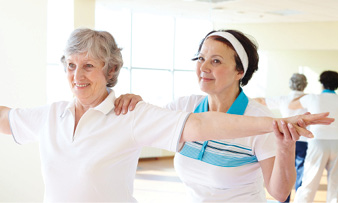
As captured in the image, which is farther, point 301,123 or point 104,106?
point 104,106

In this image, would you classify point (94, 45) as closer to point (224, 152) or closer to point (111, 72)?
point (111, 72)

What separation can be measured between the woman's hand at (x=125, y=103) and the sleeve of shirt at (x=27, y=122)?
321 millimetres

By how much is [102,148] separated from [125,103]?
0.19m

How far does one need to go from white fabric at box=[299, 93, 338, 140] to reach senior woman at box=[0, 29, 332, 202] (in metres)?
3.45

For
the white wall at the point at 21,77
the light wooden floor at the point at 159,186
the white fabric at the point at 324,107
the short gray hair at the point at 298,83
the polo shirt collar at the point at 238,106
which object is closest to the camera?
the polo shirt collar at the point at 238,106

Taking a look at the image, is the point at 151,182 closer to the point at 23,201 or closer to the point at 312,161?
the point at 312,161

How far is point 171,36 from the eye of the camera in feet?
29.9

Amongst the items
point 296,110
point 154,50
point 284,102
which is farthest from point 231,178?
point 154,50

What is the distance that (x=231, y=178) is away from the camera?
188 centimetres

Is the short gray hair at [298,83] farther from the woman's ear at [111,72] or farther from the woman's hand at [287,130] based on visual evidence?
the woman's hand at [287,130]

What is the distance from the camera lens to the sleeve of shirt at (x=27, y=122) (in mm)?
1706

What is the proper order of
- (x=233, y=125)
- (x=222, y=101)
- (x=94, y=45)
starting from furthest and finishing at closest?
(x=222, y=101) < (x=94, y=45) < (x=233, y=125)

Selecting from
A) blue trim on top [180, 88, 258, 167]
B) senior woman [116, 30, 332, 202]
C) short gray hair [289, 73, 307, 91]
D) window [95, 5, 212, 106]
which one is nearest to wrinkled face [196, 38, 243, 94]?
senior woman [116, 30, 332, 202]

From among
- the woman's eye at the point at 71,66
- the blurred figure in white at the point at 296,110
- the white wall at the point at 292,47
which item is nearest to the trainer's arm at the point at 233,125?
the woman's eye at the point at 71,66
